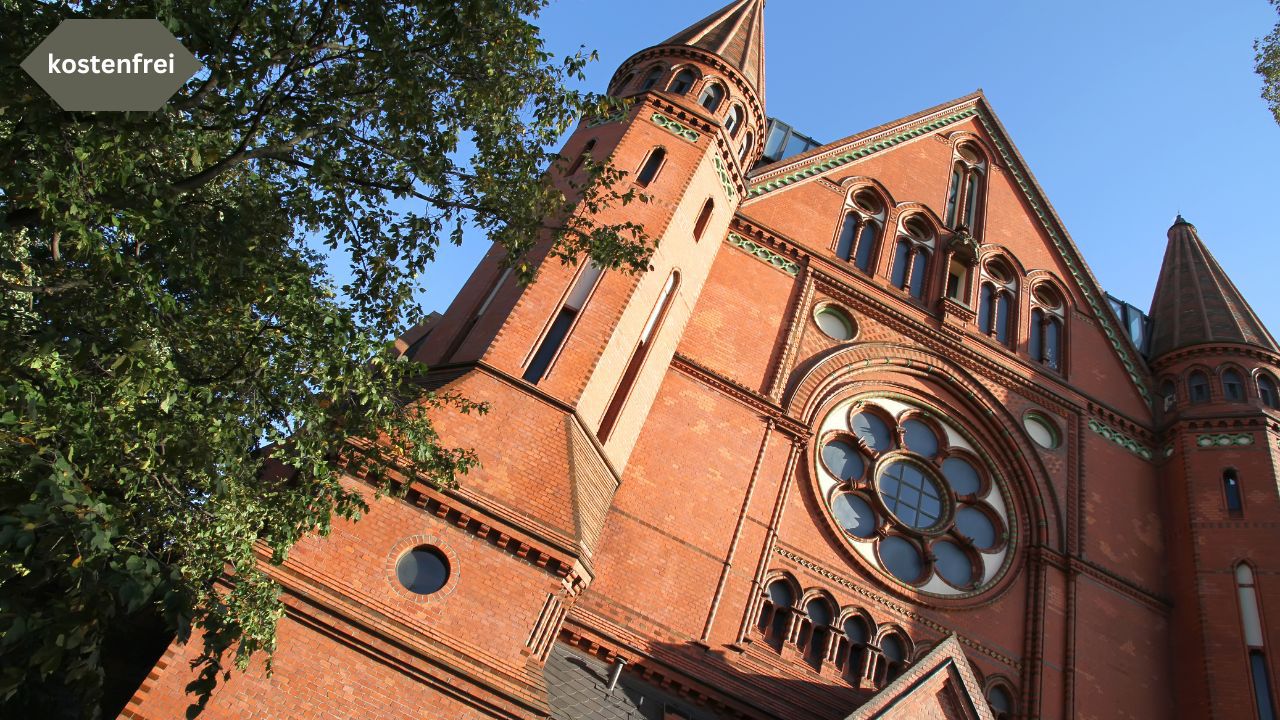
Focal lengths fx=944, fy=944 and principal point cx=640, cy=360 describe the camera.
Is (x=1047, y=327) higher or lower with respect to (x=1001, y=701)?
higher

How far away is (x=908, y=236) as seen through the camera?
66.1 ft

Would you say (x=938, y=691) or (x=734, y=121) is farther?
(x=734, y=121)

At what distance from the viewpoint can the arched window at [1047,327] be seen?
20.0m

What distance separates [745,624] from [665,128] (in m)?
7.87

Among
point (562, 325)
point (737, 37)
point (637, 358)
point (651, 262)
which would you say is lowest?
point (562, 325)

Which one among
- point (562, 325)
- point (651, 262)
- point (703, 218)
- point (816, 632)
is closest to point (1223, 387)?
point (816, 632)

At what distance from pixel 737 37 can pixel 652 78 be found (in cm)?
276

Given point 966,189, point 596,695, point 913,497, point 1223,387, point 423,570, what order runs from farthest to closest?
point 966,189, point 1223,387, point 913,497, point 596,695, point 423,570

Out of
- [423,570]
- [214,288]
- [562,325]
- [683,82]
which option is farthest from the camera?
[683,82]

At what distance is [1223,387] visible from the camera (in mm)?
19266

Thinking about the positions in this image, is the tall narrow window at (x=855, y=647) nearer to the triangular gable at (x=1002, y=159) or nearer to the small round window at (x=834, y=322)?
the small round window at (x=834, y=322)

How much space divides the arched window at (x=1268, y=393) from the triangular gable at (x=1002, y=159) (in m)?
2.01

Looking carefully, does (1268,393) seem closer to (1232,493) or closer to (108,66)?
(1232,493)

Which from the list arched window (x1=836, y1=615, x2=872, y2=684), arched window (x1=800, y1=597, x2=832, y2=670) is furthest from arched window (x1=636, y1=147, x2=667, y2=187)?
arched window (x1=836, y1=615, x2=872, y2=684)
